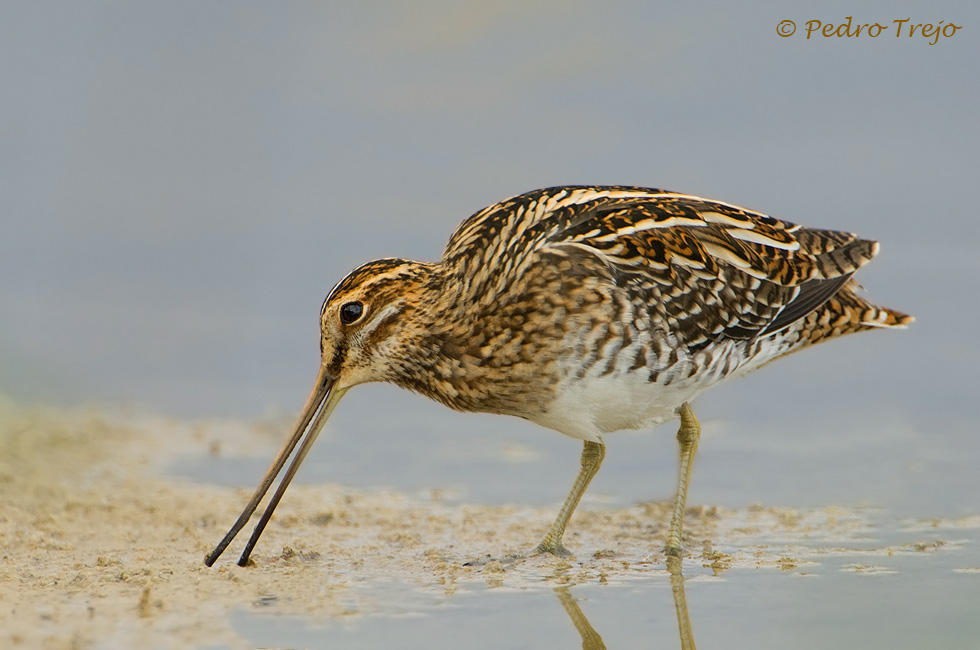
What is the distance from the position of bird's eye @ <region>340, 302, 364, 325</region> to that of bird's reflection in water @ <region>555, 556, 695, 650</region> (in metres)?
1.70

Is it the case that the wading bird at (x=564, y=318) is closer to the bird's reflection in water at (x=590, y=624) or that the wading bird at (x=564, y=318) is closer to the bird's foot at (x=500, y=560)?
the bird's foot at (x=500, y=560)

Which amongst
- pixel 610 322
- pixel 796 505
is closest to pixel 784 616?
pixel 610 322

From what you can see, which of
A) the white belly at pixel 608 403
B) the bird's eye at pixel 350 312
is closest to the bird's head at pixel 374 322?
the bird's eye at pixel 350 312

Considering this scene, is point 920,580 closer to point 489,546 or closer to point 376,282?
point 489,546

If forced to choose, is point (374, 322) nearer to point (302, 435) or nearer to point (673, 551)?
point (302, 435)

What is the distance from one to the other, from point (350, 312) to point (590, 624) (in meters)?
1.96

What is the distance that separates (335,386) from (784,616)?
2524 millimetres

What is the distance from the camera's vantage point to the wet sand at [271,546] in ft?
18.4

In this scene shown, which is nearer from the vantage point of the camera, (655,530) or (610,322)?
(610,322)

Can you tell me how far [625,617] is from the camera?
5.73 m

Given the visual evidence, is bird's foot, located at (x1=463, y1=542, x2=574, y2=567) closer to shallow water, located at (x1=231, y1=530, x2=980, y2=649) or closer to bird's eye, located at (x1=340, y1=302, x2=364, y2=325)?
shallow water, located at (x1=231, y1=530, x2=980, y2=649)

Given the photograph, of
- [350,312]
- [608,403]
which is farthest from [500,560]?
[350,312]

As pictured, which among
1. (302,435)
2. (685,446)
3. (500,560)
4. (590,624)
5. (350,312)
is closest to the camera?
(590,624)

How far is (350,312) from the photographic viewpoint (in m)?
6.30
